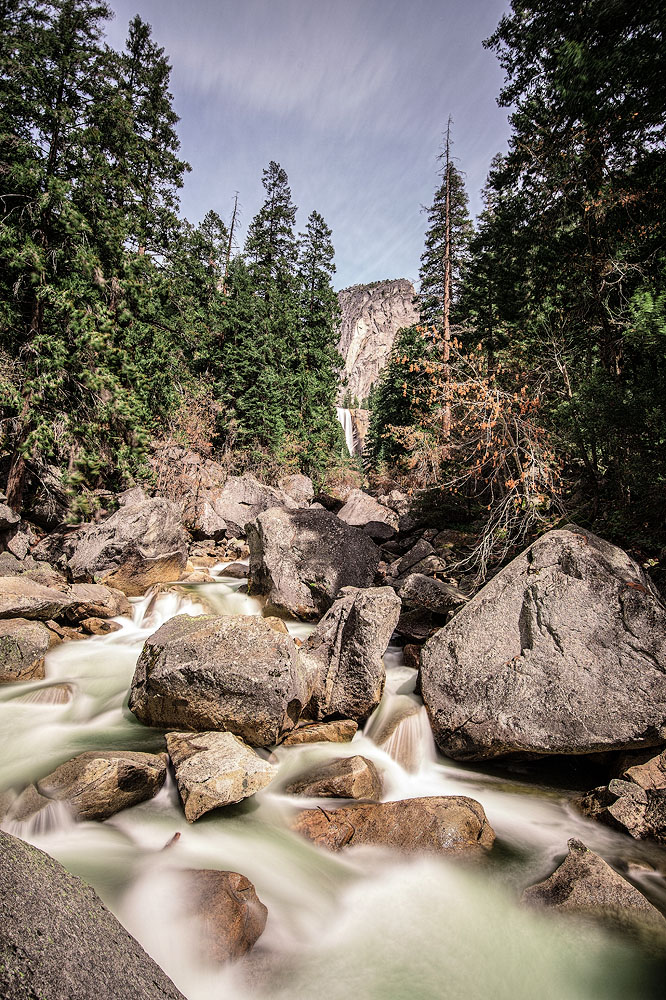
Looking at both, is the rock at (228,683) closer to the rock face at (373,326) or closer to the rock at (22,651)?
the rock at (22,651)

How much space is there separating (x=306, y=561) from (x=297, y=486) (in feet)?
44.2

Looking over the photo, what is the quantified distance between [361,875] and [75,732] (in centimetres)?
391

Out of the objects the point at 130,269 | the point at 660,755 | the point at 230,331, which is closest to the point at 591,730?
the point at 660,755

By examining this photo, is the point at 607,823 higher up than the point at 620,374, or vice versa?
the point at 620,374

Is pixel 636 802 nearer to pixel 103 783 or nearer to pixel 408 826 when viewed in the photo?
pixel 408 826

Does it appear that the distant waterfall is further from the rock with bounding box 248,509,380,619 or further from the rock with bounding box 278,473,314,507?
the rock with bounding box 248,509,380,619

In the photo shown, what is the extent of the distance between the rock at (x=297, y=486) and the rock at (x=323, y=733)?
1628cm

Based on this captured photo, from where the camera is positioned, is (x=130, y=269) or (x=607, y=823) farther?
(x=130, y=269)

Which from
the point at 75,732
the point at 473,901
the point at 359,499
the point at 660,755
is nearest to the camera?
the point at 473,901

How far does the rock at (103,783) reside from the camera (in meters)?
4.09

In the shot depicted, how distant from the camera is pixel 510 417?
750 cm

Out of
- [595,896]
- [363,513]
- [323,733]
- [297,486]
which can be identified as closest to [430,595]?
[323,733]

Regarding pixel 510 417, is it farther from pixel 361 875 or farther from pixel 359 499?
pixel 359 499

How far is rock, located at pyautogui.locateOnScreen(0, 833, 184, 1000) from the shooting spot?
1.41 metres
